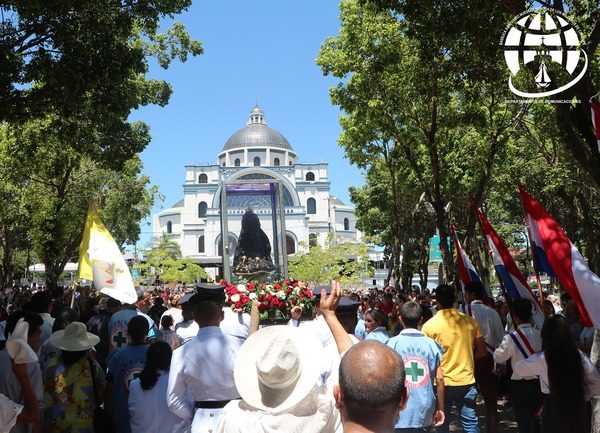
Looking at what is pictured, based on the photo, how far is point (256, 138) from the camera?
89.2 metres

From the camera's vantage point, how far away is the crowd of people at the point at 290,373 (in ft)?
9.12

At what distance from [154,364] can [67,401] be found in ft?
2.17

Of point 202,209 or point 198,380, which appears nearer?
point 198,380

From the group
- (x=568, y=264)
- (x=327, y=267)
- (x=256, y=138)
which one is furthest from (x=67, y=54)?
(x=256, y=138)

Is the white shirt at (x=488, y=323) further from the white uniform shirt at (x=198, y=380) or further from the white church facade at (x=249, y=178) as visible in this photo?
the white church facade at (x=249, y=178)

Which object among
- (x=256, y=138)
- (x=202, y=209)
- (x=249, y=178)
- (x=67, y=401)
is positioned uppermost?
(x=256, y=138)

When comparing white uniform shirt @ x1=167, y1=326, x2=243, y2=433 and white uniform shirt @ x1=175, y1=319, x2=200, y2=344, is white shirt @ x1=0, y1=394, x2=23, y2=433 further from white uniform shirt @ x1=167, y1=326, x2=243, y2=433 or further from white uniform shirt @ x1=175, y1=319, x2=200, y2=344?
white uniform shirt @ x1=175, y1=319, x2=200, y2=344

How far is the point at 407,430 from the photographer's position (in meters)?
5.02

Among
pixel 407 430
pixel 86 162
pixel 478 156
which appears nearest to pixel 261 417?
pixel 407 430

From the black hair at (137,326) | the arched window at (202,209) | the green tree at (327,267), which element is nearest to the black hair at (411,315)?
the black hair at (137,326)

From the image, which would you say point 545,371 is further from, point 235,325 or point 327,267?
point 327,267

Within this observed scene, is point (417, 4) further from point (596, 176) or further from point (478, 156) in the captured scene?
point (478, 156)

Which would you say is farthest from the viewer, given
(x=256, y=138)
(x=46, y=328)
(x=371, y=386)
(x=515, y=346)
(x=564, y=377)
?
(x=256, y=138)

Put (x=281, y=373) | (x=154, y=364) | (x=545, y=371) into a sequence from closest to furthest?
(x=281, y=373)
(x=154, y=364)
(x=545, y=371)
